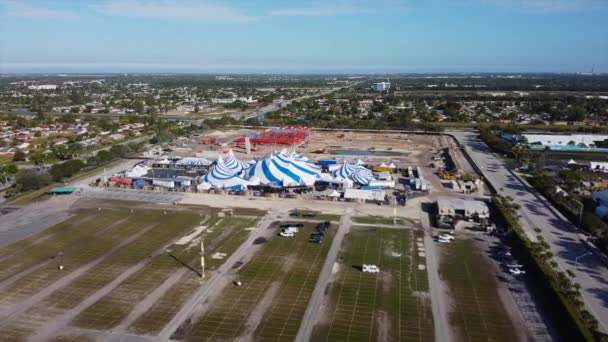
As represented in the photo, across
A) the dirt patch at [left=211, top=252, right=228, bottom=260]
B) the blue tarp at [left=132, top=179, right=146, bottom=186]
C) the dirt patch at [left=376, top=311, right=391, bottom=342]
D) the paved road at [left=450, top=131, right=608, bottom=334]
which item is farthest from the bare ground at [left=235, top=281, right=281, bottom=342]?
the blue tarp at [left=132, top=179, right=146, bottom=186]

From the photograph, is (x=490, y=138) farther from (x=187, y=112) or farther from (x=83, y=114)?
(x=83, y=114)

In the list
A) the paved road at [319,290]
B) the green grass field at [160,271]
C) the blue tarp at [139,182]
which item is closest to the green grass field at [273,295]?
the paved road at [319,290]

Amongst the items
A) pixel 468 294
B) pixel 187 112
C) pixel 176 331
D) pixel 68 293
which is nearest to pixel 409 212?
pixel 468 294

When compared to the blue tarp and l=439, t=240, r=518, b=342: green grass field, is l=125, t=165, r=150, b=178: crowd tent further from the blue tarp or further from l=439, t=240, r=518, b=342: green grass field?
l=439, t=240, r=518, b=342: green grass field

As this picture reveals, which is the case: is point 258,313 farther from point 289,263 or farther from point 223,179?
point 223,179

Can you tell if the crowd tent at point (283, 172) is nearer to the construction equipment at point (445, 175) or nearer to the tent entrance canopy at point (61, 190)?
the construction equipment at point (445, 175)

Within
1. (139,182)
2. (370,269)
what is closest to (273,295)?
(370,269)
